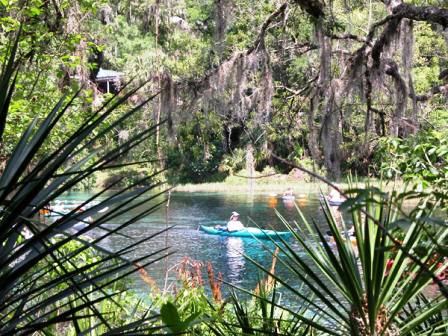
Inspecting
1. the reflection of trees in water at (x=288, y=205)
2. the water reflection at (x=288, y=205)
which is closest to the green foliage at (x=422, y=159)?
the water reflection at (x=288, y=205)

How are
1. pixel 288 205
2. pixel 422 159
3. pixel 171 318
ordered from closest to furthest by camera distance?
pixel 171 318
pixel 422 159
pixel 288 205

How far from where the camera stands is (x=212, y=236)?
52.0ft

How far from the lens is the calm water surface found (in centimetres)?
1187

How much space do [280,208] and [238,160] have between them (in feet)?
23.8

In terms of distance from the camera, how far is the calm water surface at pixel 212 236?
11.9 m

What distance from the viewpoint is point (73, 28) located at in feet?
19.2

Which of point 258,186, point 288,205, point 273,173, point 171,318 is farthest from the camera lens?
point 258,186

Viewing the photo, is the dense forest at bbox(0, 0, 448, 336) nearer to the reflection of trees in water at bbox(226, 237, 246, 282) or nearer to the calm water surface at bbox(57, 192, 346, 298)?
the calm water surface at bbox(57, 192, 346, 298)

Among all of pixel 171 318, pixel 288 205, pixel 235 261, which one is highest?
pixel 171 318

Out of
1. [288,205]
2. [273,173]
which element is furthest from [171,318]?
[288,205]

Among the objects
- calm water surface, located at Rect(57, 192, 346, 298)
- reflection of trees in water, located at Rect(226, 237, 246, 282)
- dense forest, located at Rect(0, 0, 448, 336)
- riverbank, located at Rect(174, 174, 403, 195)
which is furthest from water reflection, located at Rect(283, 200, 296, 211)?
dense forest, located at Rect(0, 0, 448, 336)

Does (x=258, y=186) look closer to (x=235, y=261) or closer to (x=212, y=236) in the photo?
(x=212, y=236)

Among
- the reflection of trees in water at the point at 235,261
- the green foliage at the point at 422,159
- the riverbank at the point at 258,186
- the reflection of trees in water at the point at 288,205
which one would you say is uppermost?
the green foliage at the point at 422,159

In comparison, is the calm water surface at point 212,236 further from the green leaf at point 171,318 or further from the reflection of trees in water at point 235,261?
the green leaf at point 171,318
